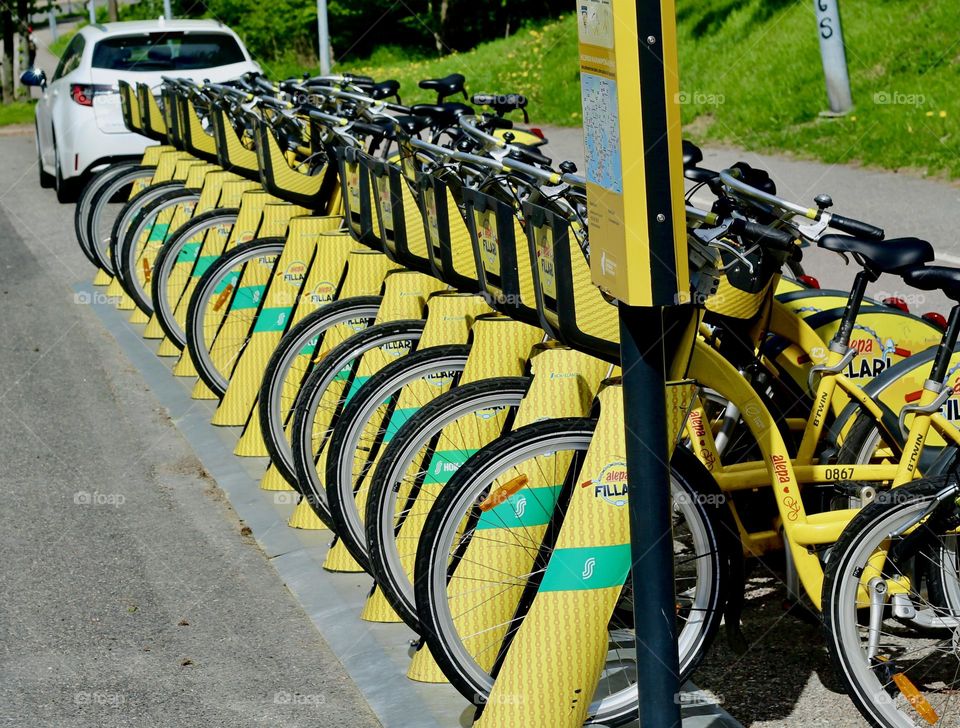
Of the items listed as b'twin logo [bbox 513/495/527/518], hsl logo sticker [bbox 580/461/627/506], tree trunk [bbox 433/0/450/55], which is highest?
tree trunk [bbox 433/0/450/55]

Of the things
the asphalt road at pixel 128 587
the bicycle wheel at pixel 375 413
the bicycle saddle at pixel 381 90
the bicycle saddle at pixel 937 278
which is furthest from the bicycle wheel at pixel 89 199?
the bicycle saddle at pixel 937 278

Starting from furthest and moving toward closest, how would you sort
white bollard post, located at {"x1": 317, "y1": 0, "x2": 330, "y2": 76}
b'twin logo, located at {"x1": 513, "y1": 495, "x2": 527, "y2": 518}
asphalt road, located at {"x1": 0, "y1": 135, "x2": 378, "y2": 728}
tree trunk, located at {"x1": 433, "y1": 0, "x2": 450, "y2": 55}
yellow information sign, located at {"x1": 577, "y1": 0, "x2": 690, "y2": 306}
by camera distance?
tree trunk, located at {"x1": 433, "y1": 0, "x2": 450, "y2": 55}
white bollard post, located at {"x1": 317, "y1": 0, "x2": 330, "y2": 76}
asphalt road, located at {"x1": 0, "y1": 135, "x2": 378, "y2": 728}
b'twin logo, located at {"x1": 513, "y1": 495, "x2": 527, "y2": 518}
yellow information sign, located at {"x1": 577, "y1": 0, "x2": 690, "y2": 306}

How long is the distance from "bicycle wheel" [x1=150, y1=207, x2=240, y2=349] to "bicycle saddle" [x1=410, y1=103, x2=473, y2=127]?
4.04ft

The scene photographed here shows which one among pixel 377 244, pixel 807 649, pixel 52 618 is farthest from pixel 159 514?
pixel 807 649

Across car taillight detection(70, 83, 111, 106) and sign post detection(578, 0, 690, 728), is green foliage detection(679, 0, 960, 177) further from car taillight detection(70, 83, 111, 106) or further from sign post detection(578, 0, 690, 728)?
sign post detection(578, 0, 690, 728)

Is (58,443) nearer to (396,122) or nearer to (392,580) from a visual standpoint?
(396,122)

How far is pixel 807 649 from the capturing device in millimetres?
4047

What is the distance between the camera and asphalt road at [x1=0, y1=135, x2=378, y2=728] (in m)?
3.98

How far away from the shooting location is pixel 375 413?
439 cm

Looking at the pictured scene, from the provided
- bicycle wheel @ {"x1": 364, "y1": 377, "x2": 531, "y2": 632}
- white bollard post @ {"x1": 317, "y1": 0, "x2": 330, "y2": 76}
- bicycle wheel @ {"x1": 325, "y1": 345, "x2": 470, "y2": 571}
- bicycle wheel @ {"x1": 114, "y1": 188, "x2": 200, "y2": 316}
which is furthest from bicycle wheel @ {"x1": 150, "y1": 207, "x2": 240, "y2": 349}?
white bollard post @ {"x1": 317, "y1": 0, "x2": 330, "y2": 76}

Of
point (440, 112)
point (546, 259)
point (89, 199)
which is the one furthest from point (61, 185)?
point (546, 259)

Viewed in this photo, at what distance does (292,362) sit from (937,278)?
2.59 meters

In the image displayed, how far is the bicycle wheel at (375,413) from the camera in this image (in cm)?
428

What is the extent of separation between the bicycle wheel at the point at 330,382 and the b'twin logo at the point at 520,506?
113 cm
